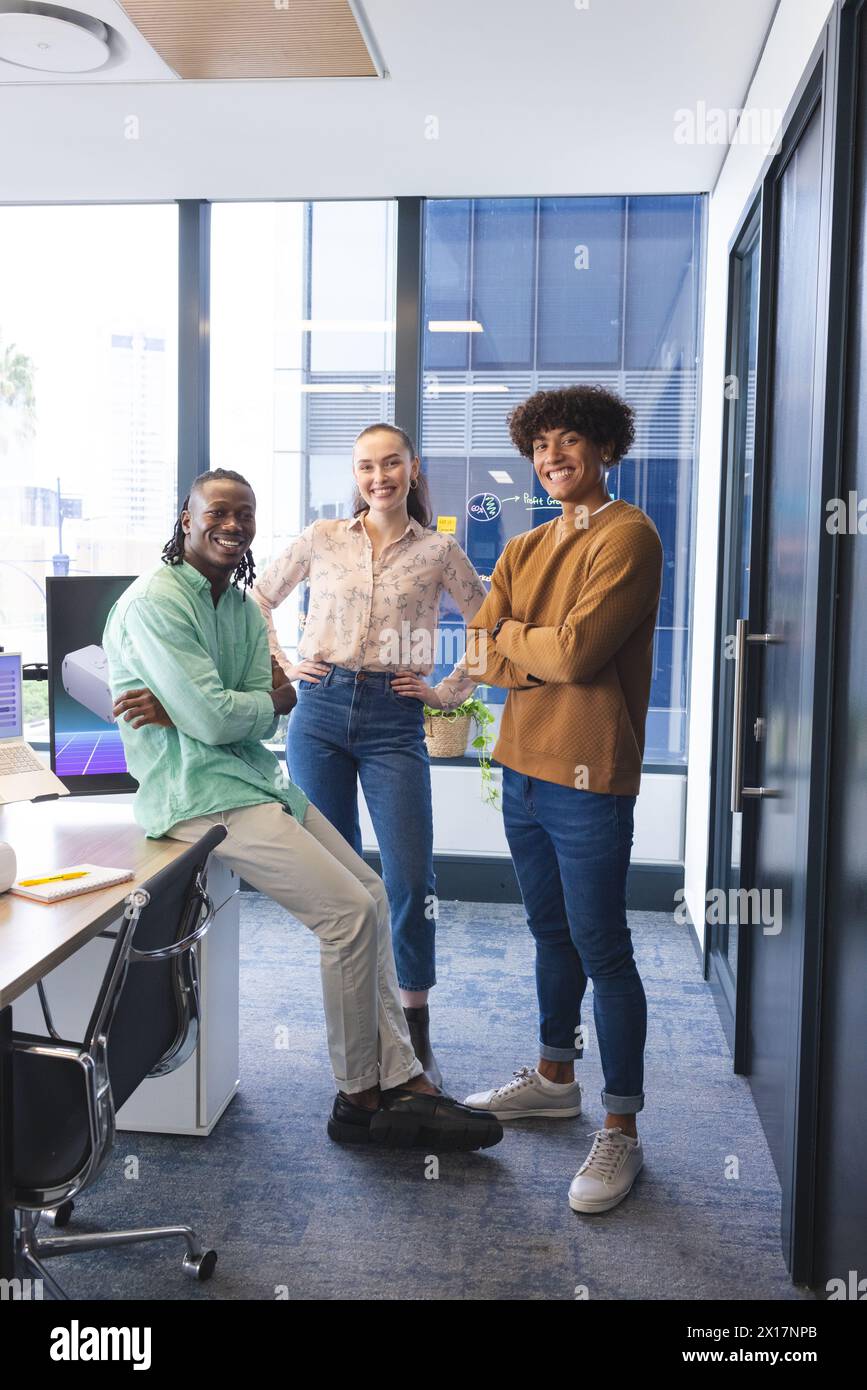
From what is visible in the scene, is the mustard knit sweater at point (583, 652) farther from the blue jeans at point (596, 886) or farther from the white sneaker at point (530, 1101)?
the white sneaker at point (530, 1101)

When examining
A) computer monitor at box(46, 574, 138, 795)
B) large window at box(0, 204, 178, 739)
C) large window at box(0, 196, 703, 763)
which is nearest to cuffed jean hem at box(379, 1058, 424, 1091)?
computer monitor at box(46, 574, 138, 795)

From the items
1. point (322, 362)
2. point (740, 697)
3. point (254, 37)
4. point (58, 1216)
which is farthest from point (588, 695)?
point (322, 362)

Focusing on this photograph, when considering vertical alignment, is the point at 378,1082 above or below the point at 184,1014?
below

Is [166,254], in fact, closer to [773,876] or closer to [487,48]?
[487,48]

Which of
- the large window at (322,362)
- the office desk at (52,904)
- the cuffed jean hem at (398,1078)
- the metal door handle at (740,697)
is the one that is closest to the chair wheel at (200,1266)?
the office desk at (52,904)

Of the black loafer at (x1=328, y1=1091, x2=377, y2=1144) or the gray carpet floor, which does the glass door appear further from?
the black loafer at (x1=328, y1=1091, x2=377, y2=1144)

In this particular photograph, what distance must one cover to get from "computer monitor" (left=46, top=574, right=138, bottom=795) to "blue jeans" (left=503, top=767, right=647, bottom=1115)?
3.36ft

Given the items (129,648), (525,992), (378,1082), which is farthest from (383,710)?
(525,992)

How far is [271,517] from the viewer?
15.0 ft

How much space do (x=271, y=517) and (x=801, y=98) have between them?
276 cm

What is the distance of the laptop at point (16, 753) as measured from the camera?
2.53 meters

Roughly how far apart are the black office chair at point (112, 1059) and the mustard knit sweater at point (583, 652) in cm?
74
